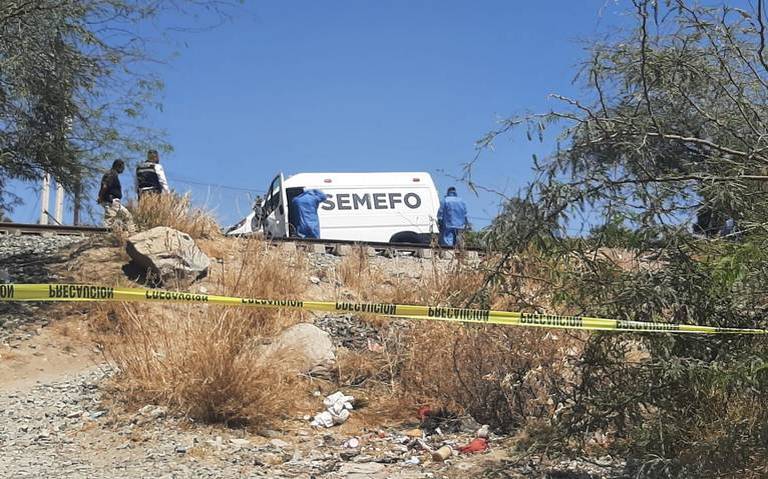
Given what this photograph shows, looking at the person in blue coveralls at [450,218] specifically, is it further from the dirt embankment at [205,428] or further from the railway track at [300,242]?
the dirt embankment at [205,428]

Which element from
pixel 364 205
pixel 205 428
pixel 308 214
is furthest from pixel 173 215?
pixel 364 205

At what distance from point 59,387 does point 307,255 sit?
18.0 feet

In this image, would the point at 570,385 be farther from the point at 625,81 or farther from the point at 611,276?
the point at 625,81

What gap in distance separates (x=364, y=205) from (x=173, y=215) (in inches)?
331

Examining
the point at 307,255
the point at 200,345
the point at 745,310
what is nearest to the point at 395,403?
the point at 200,345

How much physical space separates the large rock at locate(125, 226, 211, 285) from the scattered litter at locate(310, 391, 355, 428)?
3880mm

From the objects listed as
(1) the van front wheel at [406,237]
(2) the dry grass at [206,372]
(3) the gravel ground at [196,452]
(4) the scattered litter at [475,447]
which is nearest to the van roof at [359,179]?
(1) the van front wheel at [406,237]

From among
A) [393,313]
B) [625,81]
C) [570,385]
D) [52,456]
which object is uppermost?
[625,81]

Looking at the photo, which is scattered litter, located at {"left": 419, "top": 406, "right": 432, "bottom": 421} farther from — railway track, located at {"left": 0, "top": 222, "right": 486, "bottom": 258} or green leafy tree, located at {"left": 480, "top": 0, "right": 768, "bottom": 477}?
railway track, located at {"left": 0, "top": 222, "right": 486, "bottom": 258}

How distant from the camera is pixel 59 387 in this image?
7973mm

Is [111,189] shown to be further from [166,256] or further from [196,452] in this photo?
[196,452]

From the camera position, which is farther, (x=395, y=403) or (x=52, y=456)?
(x=395, y=403)

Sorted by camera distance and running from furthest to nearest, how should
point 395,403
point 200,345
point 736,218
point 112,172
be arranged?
point 112,172
point 395,403
point 200,345
point 736,218

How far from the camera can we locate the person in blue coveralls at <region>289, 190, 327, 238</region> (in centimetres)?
1759
